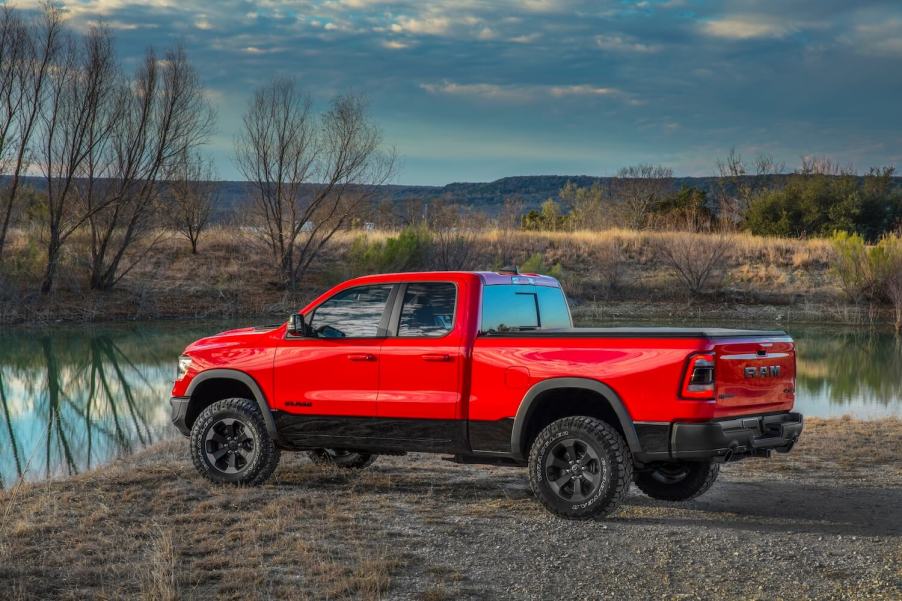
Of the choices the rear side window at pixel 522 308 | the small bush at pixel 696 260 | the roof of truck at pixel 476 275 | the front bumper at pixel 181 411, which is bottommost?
the front bumper at pixel 181 411

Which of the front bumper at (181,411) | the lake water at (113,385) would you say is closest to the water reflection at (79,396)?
the lake water at (113,385)

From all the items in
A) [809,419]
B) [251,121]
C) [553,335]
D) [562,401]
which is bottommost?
Result: [809,419]

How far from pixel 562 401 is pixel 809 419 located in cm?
779

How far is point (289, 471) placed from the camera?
34.1 feet

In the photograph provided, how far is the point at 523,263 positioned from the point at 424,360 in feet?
120

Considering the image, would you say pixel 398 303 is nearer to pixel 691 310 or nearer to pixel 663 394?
pixel 663 394

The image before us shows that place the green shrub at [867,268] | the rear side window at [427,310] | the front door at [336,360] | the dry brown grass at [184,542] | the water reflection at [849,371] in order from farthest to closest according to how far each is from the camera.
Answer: the green shrub at [867,268]
the water reflection at [849,371]
the front door at [336,360]
the rear side window at [427,310]
the dry brown grass at [184,542]

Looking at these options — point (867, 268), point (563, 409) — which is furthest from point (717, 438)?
point (867, 268)

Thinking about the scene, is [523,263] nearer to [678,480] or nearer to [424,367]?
[678,480]

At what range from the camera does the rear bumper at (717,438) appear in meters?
7.48

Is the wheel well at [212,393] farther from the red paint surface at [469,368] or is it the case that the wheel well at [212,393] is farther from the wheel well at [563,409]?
the wheel well at [563,409]

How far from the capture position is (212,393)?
33.2 ft

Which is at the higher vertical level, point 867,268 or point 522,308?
point 867,268

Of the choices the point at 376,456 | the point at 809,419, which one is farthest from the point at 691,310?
the point at 376,456
